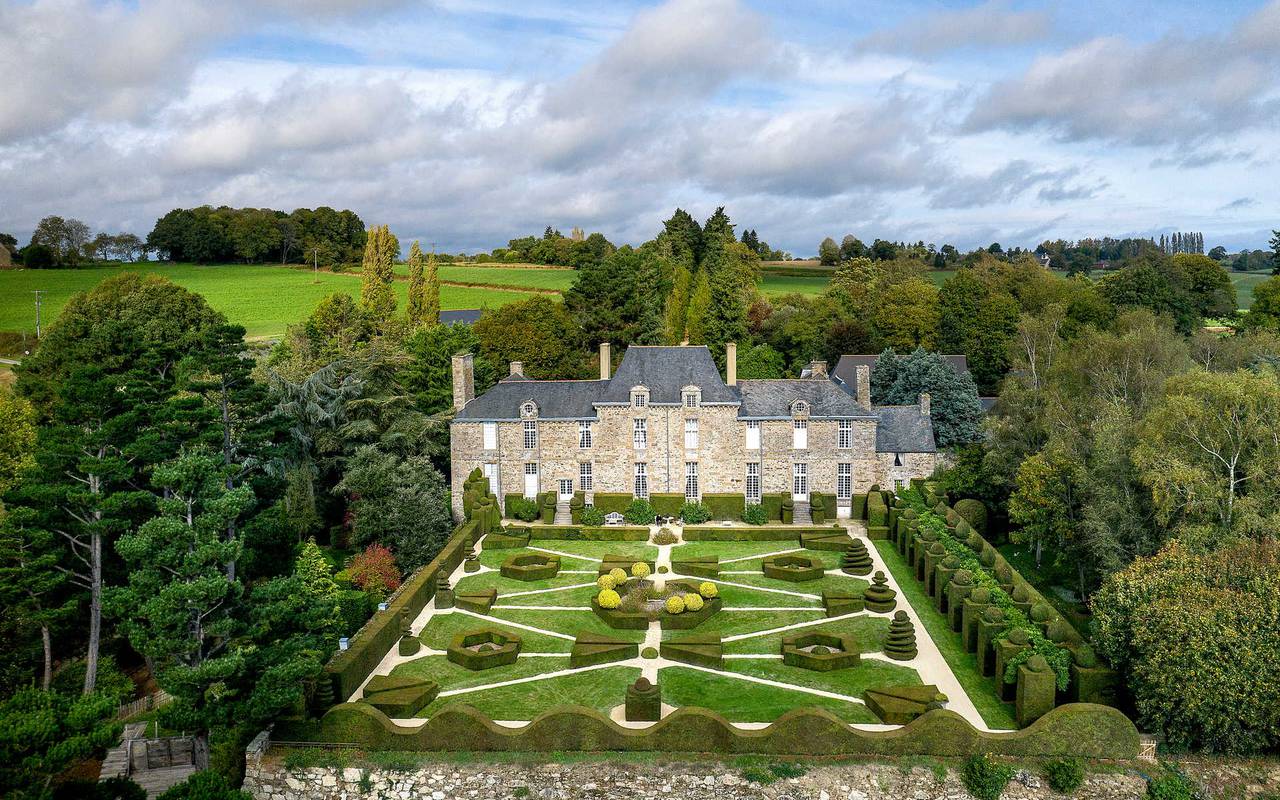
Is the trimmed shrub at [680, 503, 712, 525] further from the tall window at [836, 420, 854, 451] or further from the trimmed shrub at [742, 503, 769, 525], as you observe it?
the tall window at [836, 420, 854, 451]

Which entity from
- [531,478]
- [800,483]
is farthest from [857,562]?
[531,478]

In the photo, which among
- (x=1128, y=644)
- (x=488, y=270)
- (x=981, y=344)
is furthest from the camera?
(x=488, y=270)

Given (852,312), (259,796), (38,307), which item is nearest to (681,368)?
(259,796)

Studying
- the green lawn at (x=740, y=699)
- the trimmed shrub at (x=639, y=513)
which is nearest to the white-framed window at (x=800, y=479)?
the trimmed shrub at (x=639, y=513)

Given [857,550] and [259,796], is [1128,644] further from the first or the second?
[259,796]

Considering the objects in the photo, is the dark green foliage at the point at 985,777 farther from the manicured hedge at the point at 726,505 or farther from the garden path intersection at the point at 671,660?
the manicured hedge at the point at 726,505

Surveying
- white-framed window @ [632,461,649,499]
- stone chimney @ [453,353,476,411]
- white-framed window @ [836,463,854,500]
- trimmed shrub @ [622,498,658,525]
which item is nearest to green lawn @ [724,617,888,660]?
white-framed window @ [836,463,854,500]
